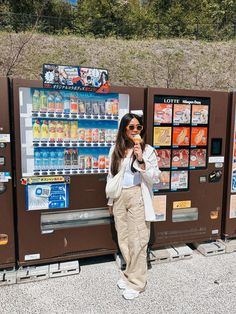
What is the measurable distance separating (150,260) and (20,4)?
15.2m

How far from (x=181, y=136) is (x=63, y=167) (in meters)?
1.44

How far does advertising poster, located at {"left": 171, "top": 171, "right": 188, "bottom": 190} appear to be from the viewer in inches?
113

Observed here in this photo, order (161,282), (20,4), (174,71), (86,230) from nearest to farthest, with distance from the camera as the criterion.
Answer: (161,282) < (86,230) < (174,71) < (20,4)

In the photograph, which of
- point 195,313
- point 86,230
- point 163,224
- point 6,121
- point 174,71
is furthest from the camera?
point 174,71

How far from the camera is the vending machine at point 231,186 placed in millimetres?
3019

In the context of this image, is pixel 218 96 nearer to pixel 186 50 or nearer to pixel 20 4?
pixel 186 50

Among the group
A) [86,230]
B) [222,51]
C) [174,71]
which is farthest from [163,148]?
[222,51]

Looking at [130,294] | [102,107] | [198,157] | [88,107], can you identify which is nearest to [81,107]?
[88,107]

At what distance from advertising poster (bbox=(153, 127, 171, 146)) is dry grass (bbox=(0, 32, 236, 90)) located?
486 cm

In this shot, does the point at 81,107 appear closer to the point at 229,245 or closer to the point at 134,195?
the point at 134,195

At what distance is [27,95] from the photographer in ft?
7.65

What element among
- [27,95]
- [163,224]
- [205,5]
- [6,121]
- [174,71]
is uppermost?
[205,5]

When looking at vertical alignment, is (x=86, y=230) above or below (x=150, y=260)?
above

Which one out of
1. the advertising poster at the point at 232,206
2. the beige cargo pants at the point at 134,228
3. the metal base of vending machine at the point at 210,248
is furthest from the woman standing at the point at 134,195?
the advertising poster at the point at 232,206
